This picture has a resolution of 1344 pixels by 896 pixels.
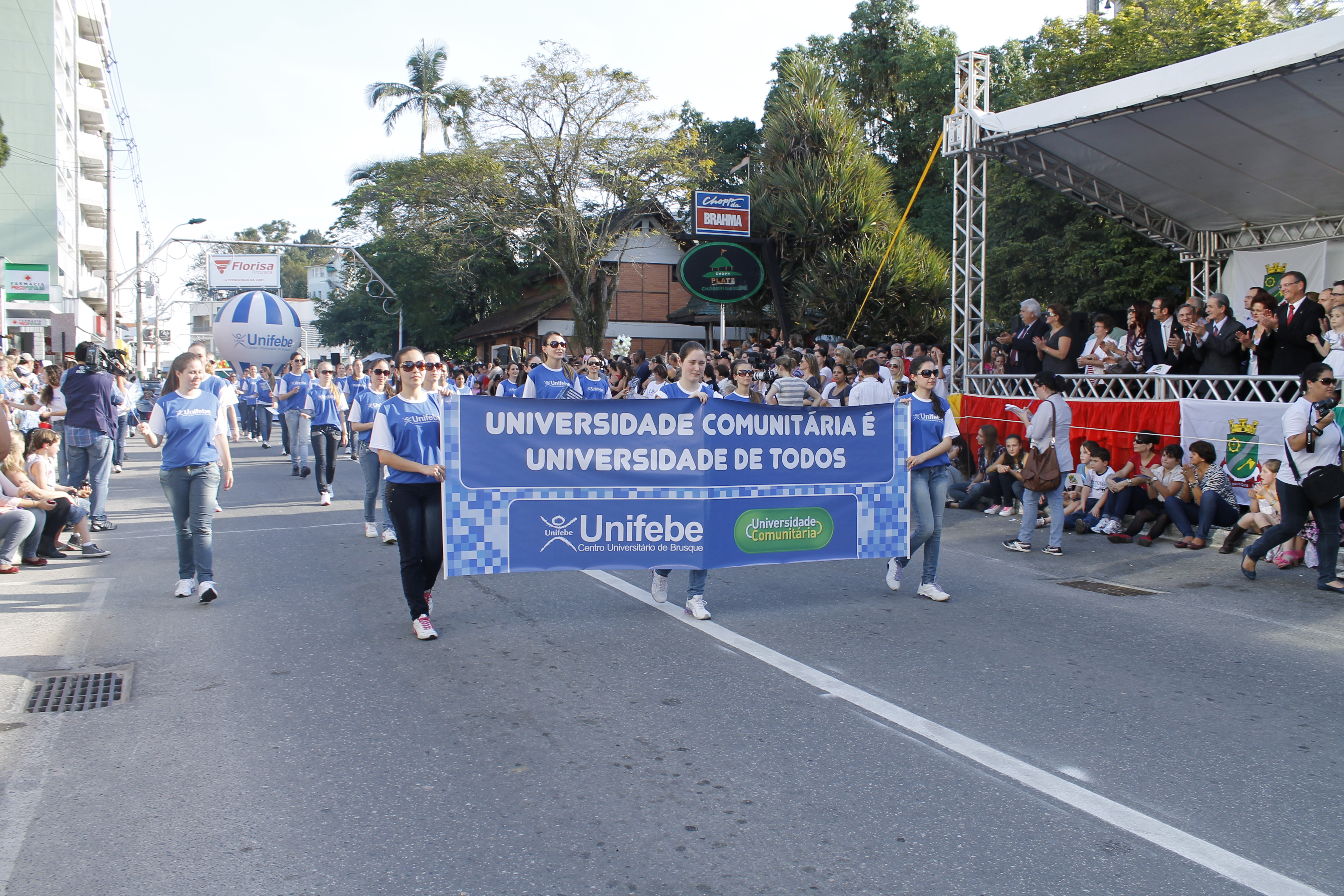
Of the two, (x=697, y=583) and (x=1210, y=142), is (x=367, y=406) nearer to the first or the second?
(x=697, y=583)

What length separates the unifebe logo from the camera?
705 centimetres

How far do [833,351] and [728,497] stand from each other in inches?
362

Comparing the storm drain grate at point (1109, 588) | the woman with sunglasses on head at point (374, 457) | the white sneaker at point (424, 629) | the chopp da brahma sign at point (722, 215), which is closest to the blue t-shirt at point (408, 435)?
the white sneaker at point (424, 629)

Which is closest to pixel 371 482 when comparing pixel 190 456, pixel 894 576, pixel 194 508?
pixel 194 508

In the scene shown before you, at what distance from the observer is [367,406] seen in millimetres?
9883

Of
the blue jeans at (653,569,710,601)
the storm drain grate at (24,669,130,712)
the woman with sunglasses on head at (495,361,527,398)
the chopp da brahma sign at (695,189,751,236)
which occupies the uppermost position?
the chopp da brahma sign at (695,189,751,236)

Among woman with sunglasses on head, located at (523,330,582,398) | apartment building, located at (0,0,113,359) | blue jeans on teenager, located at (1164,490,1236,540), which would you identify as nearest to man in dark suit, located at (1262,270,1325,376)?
blue jeans on teenager, located at (1164,490,1236,540)

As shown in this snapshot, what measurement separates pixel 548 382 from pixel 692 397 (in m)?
2.56

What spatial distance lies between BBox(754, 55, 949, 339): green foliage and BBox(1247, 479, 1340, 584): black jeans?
20198 mm

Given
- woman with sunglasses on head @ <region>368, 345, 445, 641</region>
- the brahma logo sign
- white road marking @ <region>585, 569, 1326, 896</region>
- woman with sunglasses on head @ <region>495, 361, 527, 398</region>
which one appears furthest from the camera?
the brahma logo sign

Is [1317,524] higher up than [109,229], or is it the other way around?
[109,229]

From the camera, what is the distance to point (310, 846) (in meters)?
3.48

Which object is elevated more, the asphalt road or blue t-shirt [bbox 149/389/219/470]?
blue t-shirt [bbox 149/389/219/470]

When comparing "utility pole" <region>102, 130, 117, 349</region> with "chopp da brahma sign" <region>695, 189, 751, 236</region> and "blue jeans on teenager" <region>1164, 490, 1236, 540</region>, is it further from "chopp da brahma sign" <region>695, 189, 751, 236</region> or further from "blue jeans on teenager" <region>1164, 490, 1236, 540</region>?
"blue jeans on teenager" <region>1164, 490, 1236, 540</region>
